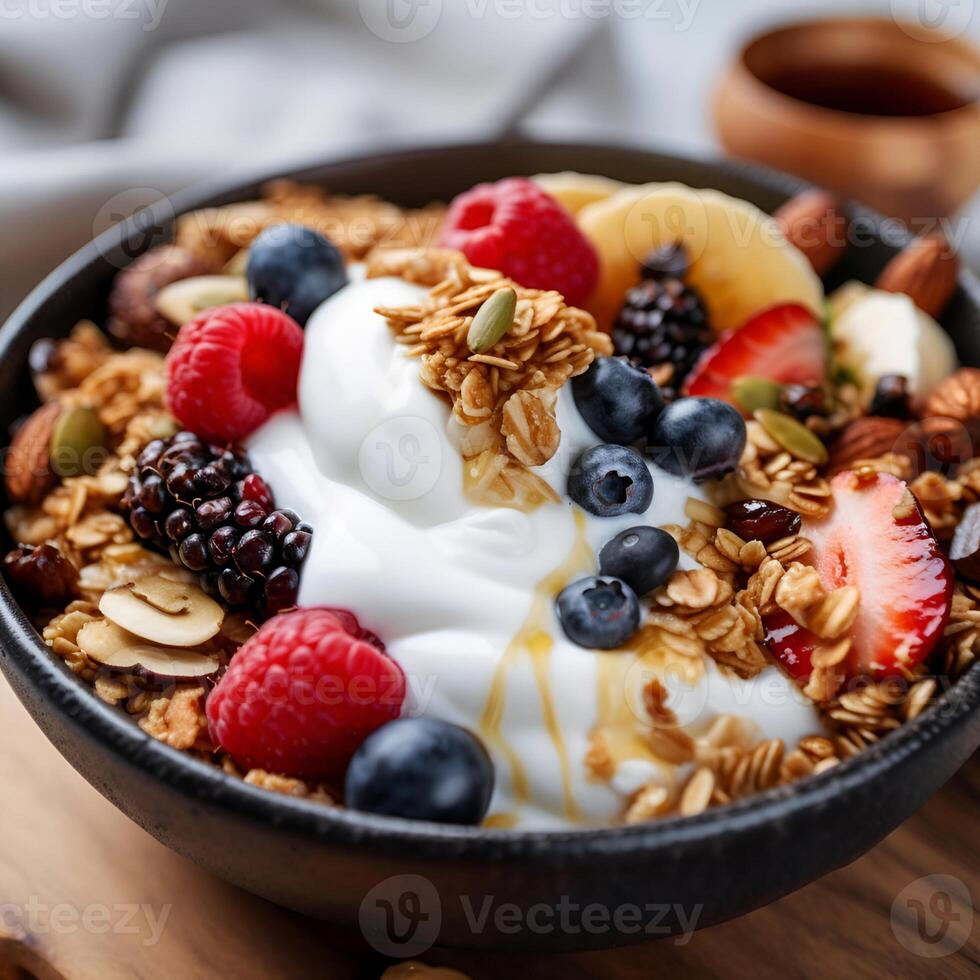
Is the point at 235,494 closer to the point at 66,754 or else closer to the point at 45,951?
the point at 66,754

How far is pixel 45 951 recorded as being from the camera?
46.5 inches

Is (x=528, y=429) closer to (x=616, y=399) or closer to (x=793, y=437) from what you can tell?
(x=616, y=399)

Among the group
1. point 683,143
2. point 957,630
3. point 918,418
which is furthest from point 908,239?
point 683,143

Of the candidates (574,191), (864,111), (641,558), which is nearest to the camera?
(641,558)

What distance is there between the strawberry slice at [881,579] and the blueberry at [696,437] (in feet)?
0.45

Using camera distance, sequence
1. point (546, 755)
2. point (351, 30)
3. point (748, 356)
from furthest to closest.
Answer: point (351, 30) < point (748, 356) < point (546, 755)

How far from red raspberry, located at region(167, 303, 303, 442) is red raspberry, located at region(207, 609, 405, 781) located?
1.05ft

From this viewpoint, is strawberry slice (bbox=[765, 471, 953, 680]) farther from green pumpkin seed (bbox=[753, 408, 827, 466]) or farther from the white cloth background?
the white cloth background

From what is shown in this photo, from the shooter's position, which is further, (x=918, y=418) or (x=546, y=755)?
(x=918, y=418)

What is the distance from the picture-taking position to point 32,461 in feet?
4.62

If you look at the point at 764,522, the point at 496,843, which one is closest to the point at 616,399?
the point at 764,522

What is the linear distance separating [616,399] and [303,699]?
1.52 ft

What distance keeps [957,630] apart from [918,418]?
375 mm

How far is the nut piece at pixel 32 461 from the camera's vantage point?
140cm
